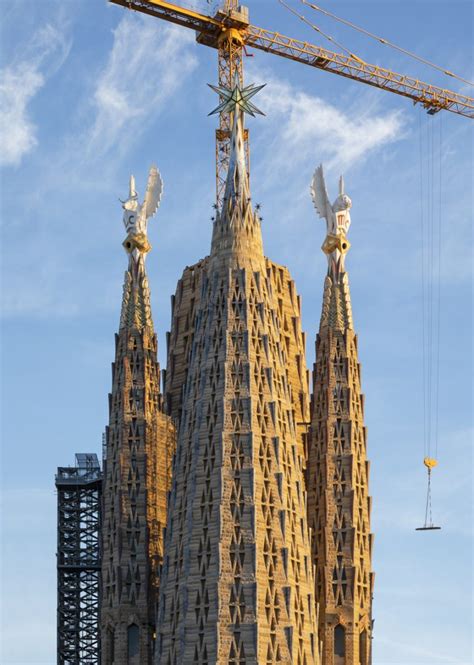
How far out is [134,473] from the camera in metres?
121

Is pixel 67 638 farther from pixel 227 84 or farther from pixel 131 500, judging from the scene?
pixel 227 84

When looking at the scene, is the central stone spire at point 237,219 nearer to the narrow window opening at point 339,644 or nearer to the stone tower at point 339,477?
the stone tower at point 339,477

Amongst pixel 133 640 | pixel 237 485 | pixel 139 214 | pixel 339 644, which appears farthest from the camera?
pixel 139 214

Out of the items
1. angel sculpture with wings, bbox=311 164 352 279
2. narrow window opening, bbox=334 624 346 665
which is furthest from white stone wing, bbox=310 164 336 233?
narrow window opening, bbox=334 624 346 665

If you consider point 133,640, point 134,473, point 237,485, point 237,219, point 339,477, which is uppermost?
point 237,219

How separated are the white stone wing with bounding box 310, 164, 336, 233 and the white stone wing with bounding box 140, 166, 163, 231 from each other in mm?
10735

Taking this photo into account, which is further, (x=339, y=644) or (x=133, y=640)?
(x=133, y=640)

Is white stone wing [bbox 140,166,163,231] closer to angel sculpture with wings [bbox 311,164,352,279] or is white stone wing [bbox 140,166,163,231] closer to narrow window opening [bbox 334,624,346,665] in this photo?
angel sculpture with wings [bbox 311,164,352,279]

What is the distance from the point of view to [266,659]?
108 meters

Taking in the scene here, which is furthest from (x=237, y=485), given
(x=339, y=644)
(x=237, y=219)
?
(x=237, y=219)

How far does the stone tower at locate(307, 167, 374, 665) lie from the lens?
117 m

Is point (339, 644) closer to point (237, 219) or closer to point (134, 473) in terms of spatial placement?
point (134, 473)

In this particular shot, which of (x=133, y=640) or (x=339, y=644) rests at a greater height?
(x=133, y=640)

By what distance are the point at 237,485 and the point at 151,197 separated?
26999 mm
